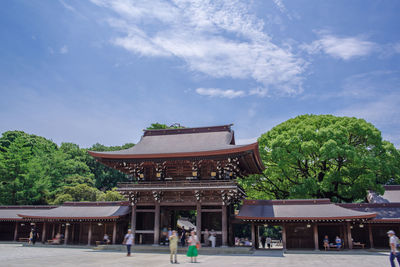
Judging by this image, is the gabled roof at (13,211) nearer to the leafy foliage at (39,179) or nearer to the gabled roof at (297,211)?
the leafy foliage at (39,179)

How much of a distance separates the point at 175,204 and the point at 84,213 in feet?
34.2

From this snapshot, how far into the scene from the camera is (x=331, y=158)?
109 feet

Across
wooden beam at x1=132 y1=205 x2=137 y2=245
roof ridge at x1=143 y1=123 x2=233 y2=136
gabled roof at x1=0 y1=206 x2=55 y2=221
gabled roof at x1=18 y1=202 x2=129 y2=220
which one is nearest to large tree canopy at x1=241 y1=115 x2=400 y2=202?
roof ridge at x1=143 y1=123 x2=233 y2=136

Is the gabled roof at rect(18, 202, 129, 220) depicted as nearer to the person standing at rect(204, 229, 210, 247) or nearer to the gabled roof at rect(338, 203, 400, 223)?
the person standing at rect(204, 229, 210, 247)

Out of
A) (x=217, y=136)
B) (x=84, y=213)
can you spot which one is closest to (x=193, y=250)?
(x=217, y=136)

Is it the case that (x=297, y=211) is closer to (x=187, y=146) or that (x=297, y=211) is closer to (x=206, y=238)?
(x=206, y=238)

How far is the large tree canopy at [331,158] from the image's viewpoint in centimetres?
3198

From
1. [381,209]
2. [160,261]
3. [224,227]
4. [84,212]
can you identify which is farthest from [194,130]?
[381,209]

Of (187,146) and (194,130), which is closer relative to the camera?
(187,146)

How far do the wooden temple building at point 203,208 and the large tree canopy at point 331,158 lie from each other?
4575 millimetres

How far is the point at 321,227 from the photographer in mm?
27797

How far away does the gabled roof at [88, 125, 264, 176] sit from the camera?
2559 centimetres

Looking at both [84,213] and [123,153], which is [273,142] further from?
[84,213]

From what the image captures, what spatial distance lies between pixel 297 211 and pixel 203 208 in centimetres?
820
